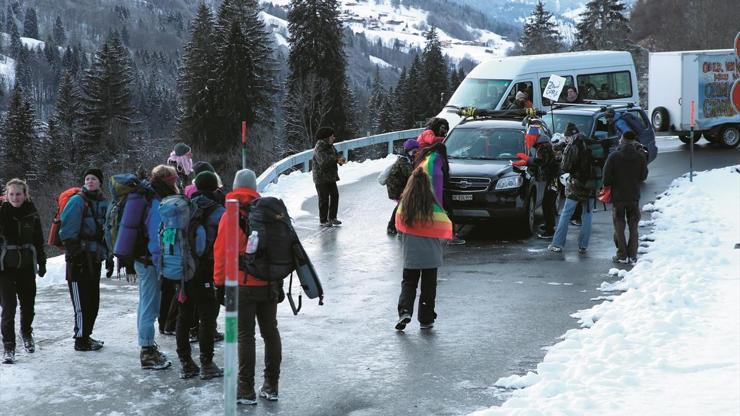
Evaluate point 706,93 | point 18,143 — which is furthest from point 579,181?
point 18,143

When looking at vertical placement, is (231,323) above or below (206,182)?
below

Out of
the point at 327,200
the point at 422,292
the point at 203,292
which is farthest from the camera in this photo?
the point at 327,200

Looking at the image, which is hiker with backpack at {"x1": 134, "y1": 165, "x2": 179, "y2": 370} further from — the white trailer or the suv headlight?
the white trailer

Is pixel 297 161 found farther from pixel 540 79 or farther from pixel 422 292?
pixel 422 292

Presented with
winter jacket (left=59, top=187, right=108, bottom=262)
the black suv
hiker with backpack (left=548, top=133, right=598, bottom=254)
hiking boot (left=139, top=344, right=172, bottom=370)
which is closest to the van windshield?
the black suv

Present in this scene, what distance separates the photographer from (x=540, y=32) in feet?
309

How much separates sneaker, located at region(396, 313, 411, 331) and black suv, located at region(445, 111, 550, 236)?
4802 mm

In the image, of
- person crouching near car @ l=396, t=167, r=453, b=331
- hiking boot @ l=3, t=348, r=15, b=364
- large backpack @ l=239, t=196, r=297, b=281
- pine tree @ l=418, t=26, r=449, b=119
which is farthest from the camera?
pine tree @ l=418, t=26, r=449, b=119

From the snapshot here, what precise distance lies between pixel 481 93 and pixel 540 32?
71.9 meters

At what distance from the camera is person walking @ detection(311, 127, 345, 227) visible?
1673cm

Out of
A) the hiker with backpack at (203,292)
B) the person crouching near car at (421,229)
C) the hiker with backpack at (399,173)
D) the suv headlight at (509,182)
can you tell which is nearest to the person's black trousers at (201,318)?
the hiker with backpack at (203,292)

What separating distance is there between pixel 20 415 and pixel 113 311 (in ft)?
12.8

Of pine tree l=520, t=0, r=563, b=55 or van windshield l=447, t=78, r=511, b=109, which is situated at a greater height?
pine tree l=520, t=0, r=563, b=55

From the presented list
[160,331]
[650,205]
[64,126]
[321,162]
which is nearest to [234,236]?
[160,331]
